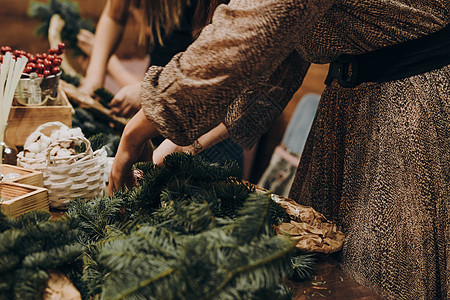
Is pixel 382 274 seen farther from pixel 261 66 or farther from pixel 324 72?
pixel 324 72

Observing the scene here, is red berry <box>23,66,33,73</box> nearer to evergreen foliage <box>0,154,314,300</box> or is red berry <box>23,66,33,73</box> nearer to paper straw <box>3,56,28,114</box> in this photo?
paper straw <box>3,56,28,114</box>

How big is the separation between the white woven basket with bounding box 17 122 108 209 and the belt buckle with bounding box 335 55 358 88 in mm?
677

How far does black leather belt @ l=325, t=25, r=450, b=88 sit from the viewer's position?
2.59ft

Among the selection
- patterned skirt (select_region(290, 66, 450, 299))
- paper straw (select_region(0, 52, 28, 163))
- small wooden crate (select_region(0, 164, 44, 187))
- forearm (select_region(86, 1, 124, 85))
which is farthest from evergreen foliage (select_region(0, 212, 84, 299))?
forearm (select_region(86, 1, 124, 85))

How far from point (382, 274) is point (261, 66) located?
0.52 m

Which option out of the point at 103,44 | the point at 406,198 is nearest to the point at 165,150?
the point at 406,198

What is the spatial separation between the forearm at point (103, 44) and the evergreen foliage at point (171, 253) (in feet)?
5.71

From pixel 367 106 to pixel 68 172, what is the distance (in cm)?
78

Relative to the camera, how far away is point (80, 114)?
1706 millimetres

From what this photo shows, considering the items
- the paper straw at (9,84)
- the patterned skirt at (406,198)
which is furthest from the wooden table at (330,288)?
the paper straw at (9,84)

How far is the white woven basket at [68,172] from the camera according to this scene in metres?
0.95

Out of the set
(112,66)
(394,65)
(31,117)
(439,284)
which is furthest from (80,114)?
(439,284)

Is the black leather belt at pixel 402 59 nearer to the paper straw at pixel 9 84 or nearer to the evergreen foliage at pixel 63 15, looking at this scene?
the paper straw at pixel 9 84

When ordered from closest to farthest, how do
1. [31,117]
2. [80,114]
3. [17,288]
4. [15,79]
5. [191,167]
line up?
[17,288]
[191,167]
[15,79]
[31,117]
[80,114]
